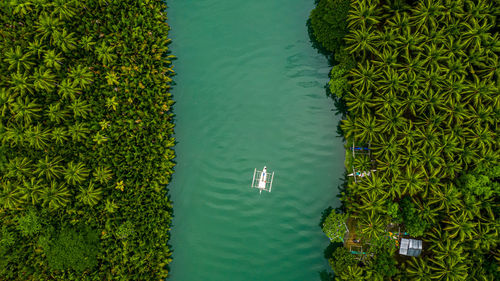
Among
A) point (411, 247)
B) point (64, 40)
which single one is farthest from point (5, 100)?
point (411, 247)

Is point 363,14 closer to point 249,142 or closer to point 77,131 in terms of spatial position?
point 249,142

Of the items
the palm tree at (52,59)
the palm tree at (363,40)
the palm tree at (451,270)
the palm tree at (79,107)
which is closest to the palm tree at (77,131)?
the palm tree at (79,107)

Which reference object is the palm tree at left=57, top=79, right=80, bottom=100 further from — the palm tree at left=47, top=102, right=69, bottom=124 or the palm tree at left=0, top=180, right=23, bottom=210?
the palm tree at left=0, top=180, right=23, bottom=210

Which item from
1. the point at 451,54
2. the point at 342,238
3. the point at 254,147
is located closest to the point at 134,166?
the point at 254,147

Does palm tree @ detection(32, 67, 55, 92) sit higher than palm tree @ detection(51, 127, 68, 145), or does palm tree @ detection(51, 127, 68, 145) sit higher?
palm tree @ detection(32, 67, 55, 92)

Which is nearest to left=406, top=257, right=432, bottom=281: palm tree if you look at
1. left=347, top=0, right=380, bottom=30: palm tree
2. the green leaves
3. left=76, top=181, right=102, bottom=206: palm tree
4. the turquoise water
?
the green leaves

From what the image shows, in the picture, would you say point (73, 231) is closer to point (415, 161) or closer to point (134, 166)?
point (134, 166)

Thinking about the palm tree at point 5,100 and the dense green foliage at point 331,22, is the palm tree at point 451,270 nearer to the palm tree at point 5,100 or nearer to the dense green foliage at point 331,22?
the dense green foliage at point 331,22
